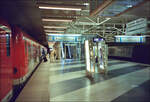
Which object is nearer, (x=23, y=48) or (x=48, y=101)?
(x=48, y=101)

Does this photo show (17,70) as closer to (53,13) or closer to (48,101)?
(48,101)

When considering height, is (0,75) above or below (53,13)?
below

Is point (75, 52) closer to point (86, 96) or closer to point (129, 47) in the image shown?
point (129, 47)

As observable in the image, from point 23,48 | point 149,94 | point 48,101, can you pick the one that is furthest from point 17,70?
point 149,94

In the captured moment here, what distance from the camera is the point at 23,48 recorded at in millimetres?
6688

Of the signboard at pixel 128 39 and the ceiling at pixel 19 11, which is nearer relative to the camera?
the ceiling at pixel 19 11

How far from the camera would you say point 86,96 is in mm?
5086

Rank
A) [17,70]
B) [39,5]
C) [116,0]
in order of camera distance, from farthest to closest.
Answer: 1. [17,70]
2. [39,5]
3. [116,0]

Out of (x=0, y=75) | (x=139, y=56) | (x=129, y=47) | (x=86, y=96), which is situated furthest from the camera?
(x=129, y=47)

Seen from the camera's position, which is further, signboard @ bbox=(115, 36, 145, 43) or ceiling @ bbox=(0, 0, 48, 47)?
signboard @ bbox=(115, 36, 145, 43)

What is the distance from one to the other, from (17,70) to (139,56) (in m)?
16.6

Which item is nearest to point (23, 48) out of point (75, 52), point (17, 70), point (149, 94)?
point (17, 70)

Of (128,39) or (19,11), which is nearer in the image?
(19,11)

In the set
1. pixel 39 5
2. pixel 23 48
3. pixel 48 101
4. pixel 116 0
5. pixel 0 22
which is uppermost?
pixel 39 5
